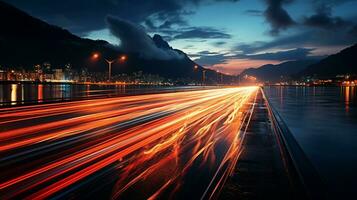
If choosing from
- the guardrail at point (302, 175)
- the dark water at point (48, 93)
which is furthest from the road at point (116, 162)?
the dark water at point (48, 93)

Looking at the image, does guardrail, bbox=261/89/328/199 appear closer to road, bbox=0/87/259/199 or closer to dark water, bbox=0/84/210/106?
road, bbox=0/87/259/199

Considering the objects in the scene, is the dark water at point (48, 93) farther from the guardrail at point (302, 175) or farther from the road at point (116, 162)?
the guardrail at point (302, 175)

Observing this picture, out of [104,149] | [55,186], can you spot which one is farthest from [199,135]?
[55,186]

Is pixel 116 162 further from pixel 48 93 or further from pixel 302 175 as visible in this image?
pixel 48 93

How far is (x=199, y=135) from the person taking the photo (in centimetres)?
1380

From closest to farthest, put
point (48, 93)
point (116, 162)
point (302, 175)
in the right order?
point (302, 175), point (116, 162), point (48, 93)

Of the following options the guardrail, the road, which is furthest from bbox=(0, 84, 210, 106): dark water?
the guardrail

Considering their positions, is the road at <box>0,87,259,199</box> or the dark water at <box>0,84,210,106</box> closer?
the road at <box>0,87,259,199</box>

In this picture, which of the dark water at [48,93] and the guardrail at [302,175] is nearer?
the guardrail at [302,175]

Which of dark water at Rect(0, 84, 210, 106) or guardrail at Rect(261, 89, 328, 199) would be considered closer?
guardrail at Rect(261, 89, 328, 199)

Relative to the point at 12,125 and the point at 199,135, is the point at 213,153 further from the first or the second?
the point at 12,125

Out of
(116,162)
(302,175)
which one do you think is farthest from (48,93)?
(302,175)

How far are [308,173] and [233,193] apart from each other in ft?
7.78

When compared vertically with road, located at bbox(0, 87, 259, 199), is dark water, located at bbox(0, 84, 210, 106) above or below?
above
